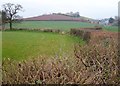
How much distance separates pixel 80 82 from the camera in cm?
405

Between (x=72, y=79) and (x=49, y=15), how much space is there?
2455 inches

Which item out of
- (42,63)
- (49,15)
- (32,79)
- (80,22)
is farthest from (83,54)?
(49,15)

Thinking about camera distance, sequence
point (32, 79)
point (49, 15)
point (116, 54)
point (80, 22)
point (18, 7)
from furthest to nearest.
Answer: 1. point (49, 15)
2. point (18, 7)
3. point (80, 22)
4. point (116, 54)
5. point (32, 79)

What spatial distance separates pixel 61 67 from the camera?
168 inches

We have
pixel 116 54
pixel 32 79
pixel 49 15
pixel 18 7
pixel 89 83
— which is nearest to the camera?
pixel 32 79

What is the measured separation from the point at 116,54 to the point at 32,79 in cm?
353

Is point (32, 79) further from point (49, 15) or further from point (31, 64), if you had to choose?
point (49, 15)

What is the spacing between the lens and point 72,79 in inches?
160

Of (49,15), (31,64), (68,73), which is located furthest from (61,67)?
(49,15)

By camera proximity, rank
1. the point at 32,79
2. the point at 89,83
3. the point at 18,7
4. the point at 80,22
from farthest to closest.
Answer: the point at 18,7, the point at 80,22, the point at 89,83, the point at 32,79

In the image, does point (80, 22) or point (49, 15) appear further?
point (49, 15)

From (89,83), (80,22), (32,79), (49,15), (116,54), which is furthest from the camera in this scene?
(49,15)

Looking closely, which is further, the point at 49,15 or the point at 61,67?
the point at 49,15

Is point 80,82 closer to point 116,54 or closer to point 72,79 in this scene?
point 72,79
